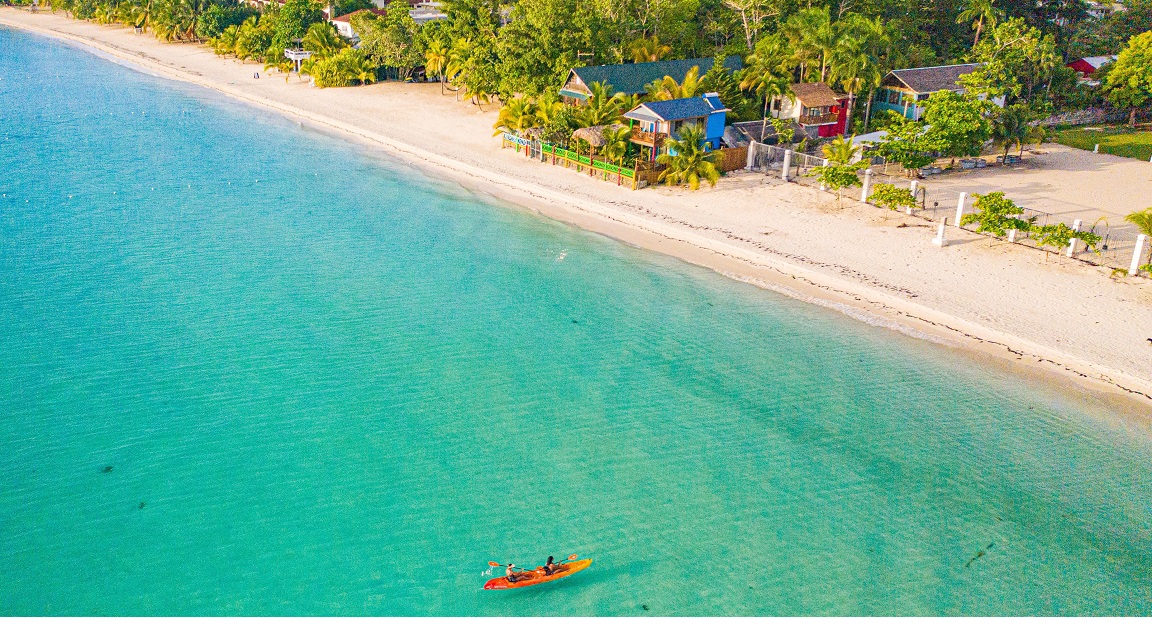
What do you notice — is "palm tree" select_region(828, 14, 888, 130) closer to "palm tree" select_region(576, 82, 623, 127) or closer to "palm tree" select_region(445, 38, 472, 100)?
"palm tree" select_region(576, 82, 623, 127)

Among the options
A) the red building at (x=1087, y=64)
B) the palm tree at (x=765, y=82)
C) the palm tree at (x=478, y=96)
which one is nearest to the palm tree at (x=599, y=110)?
the palm tree at (x=765, y=82)

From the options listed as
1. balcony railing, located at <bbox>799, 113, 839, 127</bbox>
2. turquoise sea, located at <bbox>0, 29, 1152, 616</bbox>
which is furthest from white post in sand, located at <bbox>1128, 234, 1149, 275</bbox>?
balcony railing, located at <bbox>799, 113, 839, 127</bbox>

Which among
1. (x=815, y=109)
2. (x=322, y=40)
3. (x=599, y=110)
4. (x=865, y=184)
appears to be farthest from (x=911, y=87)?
(x=322, y=40)

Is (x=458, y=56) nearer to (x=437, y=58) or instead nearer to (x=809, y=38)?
(x=437, y=58)

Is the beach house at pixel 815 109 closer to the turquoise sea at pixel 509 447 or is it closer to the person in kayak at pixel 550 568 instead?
the turquoise sea at pixel 509 447

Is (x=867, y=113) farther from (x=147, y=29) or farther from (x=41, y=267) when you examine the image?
(x=147, y=29)

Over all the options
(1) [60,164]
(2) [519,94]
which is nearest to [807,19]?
(2) [519,94]
